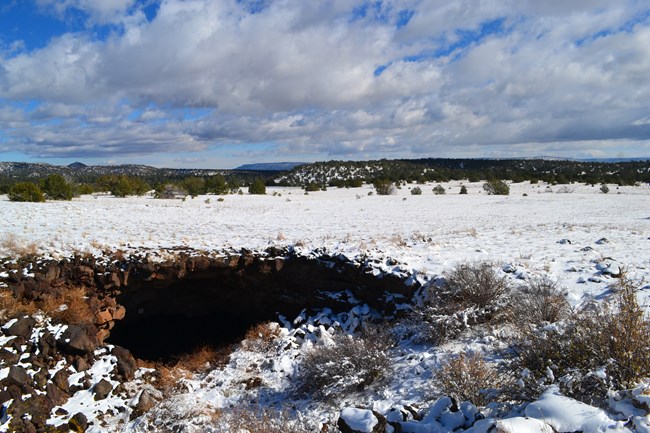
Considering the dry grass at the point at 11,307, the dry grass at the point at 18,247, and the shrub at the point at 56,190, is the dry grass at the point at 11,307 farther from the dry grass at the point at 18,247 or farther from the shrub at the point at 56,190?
the shrub at the point at 56,190

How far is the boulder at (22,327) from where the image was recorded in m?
7.74

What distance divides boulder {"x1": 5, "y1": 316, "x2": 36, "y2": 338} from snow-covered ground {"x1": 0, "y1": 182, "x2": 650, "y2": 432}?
2.02m

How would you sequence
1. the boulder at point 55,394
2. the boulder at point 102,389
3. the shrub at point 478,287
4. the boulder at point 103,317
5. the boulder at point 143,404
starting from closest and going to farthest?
the boulder at point 55,394
the boulder at point 143,404
the boulder at point 102,389
the shrub at point 478,287
the boulder at point 103,317

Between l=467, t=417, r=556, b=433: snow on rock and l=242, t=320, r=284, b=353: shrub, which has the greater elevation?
l=467, t=417, r=556, b=433: snow on rock

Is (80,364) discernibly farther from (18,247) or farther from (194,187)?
(194,187)

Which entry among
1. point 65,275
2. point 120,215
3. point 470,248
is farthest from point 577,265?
point 120,215

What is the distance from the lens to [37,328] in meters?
8.17

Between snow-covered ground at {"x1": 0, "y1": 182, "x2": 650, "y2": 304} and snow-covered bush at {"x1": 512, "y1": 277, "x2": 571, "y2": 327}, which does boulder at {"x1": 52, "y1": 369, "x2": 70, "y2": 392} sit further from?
snow-covered bush at {"x1": 512, "y1": 277, "x2": 571, "y2": 327}

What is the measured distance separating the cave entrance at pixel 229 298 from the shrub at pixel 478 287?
4.53ft

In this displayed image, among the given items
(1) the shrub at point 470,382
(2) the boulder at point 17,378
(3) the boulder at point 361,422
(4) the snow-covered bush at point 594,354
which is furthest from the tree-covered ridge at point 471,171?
(2) the boulder at point 17,378

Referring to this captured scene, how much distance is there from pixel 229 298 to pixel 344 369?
23.7 ft

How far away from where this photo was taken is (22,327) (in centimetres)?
788

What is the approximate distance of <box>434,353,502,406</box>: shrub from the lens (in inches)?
201

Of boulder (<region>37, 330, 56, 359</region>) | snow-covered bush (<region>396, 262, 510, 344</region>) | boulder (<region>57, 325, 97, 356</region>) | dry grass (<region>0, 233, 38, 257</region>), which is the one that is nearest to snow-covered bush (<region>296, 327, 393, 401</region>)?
snow-covered bush (<region>396, 262, 510, 344</region>)
